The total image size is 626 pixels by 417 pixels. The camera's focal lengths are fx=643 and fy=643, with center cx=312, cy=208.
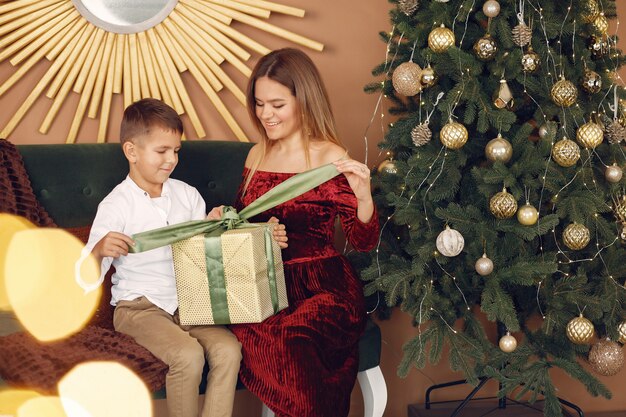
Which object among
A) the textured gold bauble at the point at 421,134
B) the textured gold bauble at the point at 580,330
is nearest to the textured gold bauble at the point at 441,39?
the textured gold bauble at the point at 421,134

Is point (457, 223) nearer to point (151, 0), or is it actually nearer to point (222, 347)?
point (222, 347)

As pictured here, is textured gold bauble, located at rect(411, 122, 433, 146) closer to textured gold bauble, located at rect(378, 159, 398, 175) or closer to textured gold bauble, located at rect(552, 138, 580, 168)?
textured gold bauble, located at rect(378, 159, 398, 175)

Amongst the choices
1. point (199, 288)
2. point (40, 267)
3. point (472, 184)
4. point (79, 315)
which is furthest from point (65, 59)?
point (472, 184)

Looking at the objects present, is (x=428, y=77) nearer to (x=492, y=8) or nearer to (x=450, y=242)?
(x=492, y=8)

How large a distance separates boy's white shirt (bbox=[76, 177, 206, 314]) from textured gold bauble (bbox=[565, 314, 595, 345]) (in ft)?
3.75

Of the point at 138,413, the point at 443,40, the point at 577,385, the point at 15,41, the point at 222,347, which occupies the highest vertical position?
the point at 15,41

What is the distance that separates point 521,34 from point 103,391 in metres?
1.50

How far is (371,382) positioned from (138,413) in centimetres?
69

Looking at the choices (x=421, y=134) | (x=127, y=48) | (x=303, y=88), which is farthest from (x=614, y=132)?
(x=127, y=48)

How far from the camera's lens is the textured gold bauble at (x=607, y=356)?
75.9 inches

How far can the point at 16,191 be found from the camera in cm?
200

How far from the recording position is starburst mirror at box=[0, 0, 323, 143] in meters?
2.38

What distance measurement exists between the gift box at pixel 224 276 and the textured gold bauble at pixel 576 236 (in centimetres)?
89

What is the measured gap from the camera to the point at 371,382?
1913 millimetres
